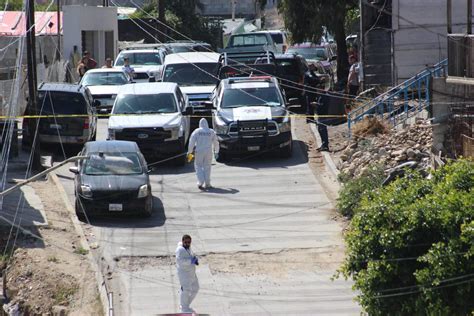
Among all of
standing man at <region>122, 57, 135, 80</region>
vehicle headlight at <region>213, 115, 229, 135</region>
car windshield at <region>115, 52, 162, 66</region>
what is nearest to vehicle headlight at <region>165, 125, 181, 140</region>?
vehicle headlight at <region>213, 115, 229, 135</region>

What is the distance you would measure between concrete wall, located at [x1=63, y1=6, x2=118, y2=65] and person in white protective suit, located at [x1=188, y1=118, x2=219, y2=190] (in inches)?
875

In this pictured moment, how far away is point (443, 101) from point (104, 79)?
14.3m

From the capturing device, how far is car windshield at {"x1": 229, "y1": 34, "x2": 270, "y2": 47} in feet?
139

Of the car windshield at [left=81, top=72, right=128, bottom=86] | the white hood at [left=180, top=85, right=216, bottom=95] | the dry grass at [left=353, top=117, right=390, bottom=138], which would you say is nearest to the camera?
the dry grass at [left=353, top=117, right=390, bottom=138]

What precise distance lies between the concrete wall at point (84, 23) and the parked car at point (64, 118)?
1662 centimetres

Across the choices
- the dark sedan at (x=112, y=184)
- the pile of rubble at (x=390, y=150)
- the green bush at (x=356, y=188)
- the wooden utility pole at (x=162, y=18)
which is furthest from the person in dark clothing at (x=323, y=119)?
the wooden utility pole at (x=162, y=18)

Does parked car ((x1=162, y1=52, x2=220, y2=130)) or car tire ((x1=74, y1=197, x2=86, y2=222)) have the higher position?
parked car ((x1=162, y1=52, x2=220, y2=130))

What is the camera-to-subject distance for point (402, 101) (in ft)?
87.2

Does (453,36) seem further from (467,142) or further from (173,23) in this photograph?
(173,23)

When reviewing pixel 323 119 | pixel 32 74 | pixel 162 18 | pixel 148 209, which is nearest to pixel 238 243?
pixel 148 209

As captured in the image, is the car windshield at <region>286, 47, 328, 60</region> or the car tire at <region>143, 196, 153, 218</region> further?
the car windshield at <region>286, 47, 328, 60</region>

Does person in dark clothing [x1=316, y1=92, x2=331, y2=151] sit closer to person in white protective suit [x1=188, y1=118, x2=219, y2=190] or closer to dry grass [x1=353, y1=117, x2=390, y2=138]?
dry grass [x1=353, y1=117, x2=390, y2=138]

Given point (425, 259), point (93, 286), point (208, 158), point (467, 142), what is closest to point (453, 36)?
point (467, 142)

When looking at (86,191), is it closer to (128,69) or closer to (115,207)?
(115,207)
